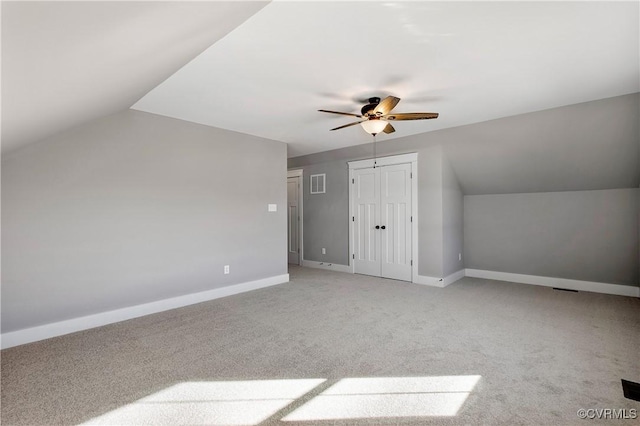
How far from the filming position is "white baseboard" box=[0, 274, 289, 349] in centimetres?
272

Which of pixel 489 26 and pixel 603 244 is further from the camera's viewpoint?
pixel 603 244

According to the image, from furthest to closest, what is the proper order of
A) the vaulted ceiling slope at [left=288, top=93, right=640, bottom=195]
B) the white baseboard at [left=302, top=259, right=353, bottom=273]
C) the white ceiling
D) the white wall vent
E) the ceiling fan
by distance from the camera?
the white wall vent < the white baseboard at [left=302, top=259, right=353, bottom=273] < the vaulted ceiling slope at [left=288, top=93, right=640, bottom=195] < the ceiling fan < the white ceiling

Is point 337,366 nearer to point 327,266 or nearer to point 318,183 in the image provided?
point 327,266

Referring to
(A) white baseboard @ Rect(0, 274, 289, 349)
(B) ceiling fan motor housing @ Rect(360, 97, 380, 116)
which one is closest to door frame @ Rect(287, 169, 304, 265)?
(A) white baseboard @ Rect(0, 274, 289, 349)

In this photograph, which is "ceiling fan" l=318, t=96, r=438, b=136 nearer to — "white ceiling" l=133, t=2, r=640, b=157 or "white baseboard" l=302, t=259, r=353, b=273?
"white ceiling" l=133, t=2, r=640, b=157

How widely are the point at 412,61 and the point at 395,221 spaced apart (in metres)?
3.23

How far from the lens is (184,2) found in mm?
1307

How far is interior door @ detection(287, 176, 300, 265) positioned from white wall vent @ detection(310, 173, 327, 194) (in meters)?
0.46

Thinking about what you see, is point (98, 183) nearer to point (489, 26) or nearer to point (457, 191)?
→ point (489, 26)

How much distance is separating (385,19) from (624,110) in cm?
331

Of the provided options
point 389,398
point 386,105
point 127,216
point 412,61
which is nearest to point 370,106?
point 386,105

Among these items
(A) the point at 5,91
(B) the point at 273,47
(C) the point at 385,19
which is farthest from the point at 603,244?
(A) the point at 5,91

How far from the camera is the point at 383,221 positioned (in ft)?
17.8

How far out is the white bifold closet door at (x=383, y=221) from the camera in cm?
516
